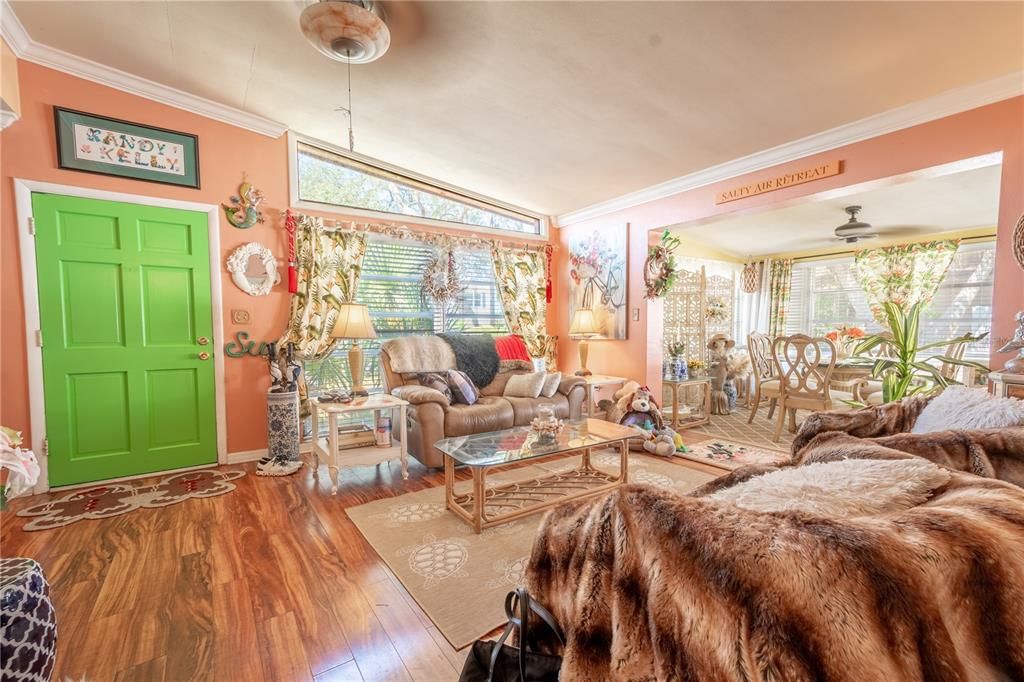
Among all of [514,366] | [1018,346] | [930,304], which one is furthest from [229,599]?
[930,304]

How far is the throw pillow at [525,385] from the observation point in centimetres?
390

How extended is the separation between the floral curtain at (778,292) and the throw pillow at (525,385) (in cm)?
438

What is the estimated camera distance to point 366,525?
7.98 ft

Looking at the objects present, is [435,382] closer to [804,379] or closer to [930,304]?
[804,379]

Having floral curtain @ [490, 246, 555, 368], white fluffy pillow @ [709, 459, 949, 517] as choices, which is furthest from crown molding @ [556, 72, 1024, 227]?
white fluffy pillow @ [709, 459, 949, 517]

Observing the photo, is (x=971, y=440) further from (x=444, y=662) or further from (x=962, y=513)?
(x=444, y=662)

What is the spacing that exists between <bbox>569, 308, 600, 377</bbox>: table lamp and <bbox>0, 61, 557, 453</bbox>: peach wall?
110 inches

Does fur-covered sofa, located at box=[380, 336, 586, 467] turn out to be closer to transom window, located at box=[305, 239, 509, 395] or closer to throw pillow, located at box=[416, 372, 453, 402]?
throw pillow, located at box=[416, 372, 453, 402]

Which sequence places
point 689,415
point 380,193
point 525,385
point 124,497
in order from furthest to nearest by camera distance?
point 689,415, point 380,193, point 525,385, point 124,497

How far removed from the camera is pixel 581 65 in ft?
8.18

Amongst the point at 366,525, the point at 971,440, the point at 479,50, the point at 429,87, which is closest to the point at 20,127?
the point at 429,87

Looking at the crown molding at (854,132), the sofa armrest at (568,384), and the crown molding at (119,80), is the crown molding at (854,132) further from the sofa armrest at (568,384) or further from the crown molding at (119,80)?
the crown molding at (119,80)

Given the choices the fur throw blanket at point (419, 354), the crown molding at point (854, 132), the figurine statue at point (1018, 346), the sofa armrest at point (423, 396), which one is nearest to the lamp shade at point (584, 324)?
the crown molding at point (854, 132)

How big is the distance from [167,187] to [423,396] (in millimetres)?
2449
